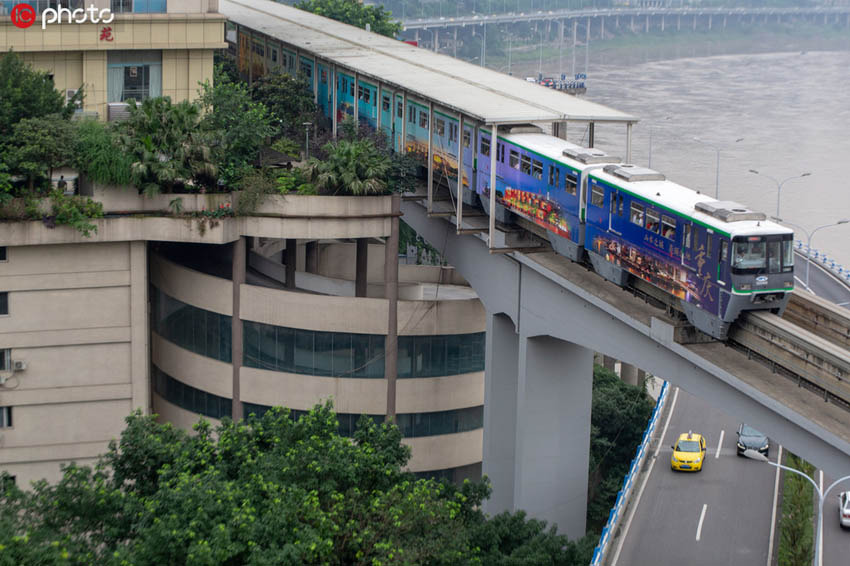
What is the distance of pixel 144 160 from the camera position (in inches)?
1528

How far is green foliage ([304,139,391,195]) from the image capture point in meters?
38.8

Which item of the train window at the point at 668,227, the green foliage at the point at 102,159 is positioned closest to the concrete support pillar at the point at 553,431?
the train window at the point at 668,227

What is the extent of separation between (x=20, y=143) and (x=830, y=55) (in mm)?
154427

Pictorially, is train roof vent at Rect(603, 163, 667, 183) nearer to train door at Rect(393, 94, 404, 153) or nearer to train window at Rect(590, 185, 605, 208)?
train window at Rect(590, 185, 605, 208)

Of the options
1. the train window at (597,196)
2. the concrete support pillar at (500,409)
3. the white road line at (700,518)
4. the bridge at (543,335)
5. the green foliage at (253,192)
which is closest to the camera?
the bridge at (543,335)

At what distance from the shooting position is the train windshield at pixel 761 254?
1025 inches

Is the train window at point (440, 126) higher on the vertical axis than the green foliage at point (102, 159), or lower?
higher

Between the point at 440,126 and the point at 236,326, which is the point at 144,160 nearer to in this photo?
the point at 236,326

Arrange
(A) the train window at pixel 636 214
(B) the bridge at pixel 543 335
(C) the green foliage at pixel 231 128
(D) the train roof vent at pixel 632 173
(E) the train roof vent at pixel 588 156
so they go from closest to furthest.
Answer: (B) the bridge at pixel 543 335 → (A) the train window at pixel 636 214 → (D) the train roof vent at pixel 632 173 → (E) the train roof vent at pixel 588 156 → (C) the green foliage at pixel 231 128

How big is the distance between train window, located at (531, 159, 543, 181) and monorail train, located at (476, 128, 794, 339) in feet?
0.09

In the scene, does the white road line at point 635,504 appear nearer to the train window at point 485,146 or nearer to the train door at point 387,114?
the train window at point 485,146

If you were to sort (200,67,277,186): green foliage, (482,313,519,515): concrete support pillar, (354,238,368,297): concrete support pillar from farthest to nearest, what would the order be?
(354,238,368,297): concrete support pillar → (200,67,277,186): green foliage → (482,313,519,515): concrete support pillar
